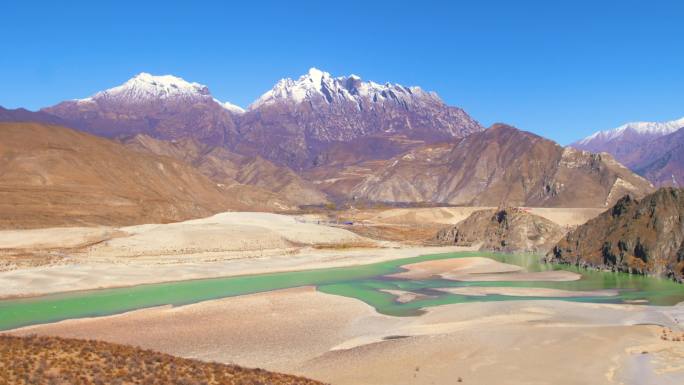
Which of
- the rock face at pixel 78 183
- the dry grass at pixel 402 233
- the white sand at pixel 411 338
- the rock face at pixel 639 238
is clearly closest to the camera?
the white sand at pixel 411 338

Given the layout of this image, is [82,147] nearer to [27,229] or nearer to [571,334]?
[27,229]

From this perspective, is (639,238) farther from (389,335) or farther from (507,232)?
(389,335)

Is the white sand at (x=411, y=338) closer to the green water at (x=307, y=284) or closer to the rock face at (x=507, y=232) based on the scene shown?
the green water at (x=307, y=284)

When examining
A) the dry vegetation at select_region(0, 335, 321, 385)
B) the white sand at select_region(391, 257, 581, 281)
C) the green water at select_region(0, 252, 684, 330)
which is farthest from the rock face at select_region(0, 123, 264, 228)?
the dry vegetation at select_region(0, 335, 321, 385)

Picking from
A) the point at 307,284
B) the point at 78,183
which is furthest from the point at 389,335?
the point at 78,183

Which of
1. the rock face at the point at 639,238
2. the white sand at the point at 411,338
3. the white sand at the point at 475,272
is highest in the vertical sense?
the rock face at the point at 639,238

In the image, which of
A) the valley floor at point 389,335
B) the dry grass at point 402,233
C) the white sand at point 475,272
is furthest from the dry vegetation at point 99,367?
the dry grass at point 402,233
